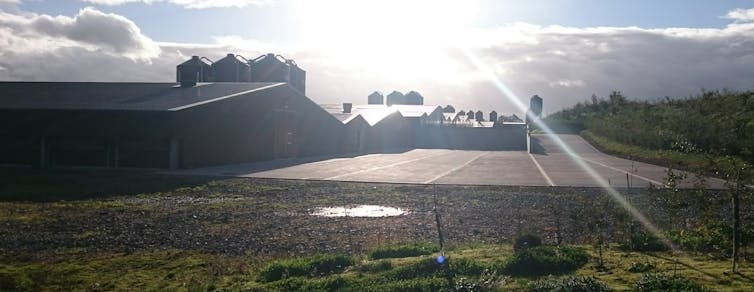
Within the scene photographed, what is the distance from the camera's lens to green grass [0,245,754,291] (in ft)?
21.1

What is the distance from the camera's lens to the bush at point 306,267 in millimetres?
7969

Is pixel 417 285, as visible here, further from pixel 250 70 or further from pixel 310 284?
pixel 250 70

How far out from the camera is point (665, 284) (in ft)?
18.8

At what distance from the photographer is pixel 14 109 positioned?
98.4 ft

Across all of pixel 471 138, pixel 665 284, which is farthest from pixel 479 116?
pixel 665 284

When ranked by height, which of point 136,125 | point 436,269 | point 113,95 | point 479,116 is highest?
point 479,116

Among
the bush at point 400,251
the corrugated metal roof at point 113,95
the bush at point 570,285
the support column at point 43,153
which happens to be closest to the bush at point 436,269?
the bush at point 570,285

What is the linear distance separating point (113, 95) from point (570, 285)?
3058cm

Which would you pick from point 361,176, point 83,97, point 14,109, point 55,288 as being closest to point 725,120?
point 361,176

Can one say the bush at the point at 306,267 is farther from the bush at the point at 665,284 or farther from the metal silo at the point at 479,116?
the metal silo at the point at 479,116

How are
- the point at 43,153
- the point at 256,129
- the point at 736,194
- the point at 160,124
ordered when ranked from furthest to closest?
the point at 256,129
the point at 43,153
the point at 160,124
the point at 736,194

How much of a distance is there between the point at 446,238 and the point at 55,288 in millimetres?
6041

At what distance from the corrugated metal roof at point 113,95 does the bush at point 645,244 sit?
2237 centimetres

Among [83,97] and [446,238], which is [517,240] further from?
[83,97]
